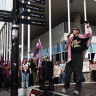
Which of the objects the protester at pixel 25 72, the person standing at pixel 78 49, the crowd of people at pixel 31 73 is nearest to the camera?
the person standing at pixel 78 49

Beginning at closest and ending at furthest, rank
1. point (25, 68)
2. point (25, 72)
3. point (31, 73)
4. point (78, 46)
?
point (78, 46) < point (25, 68) < point (25, 72) < point (31, 73)

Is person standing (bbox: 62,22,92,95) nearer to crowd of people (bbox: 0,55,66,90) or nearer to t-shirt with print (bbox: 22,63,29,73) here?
crowd of people (bbox: 0,55,66,90)

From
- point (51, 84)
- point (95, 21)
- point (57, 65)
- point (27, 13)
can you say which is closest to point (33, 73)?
point (57, 65)

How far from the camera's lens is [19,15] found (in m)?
7.19

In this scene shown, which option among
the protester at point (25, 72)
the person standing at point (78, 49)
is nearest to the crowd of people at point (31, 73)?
the protester at point (25, 72)

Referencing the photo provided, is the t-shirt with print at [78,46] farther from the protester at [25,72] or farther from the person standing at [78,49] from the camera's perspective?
the protester at [25,72]

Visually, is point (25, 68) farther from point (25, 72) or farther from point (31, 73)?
point (31, 73)

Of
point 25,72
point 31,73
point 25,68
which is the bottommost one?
point 31,73

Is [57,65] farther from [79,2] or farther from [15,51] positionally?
[15,51]

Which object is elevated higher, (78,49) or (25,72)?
(78,49)

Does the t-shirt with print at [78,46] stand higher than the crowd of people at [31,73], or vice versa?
the t-shirt with print at [78,46]

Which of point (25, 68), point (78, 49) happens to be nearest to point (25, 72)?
point (25, 68)

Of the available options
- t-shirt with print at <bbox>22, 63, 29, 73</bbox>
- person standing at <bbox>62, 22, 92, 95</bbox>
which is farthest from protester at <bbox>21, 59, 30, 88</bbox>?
person standing at <bbox>62, 22, 92, 95</bbox>

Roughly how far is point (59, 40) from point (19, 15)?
19597mm
